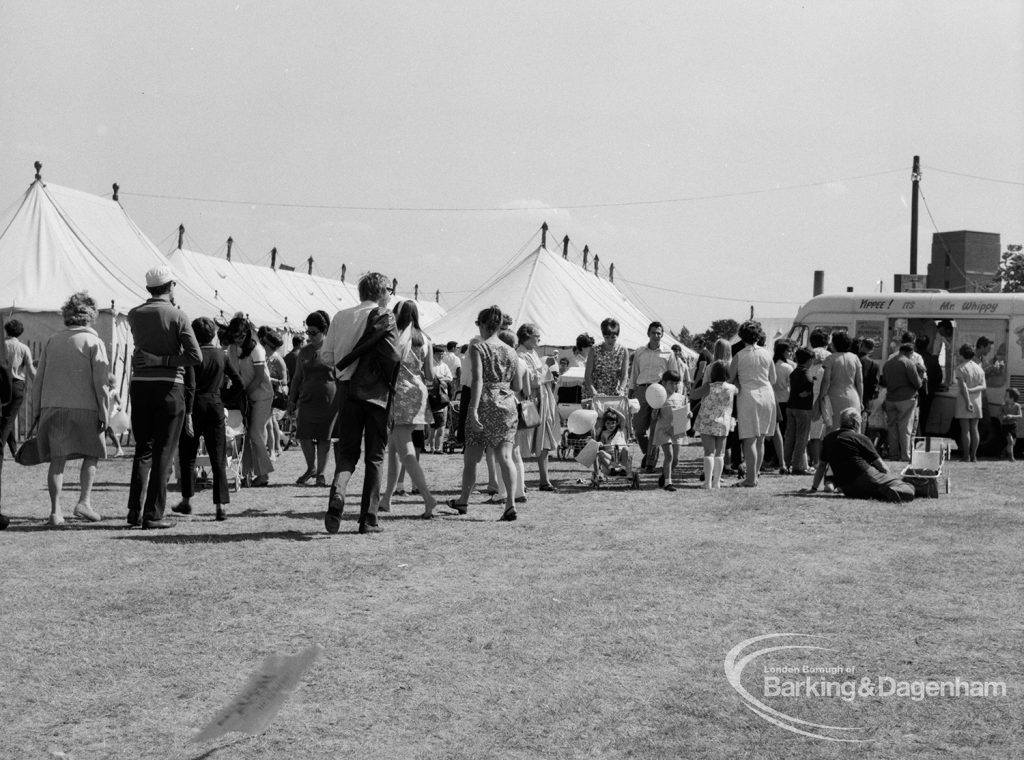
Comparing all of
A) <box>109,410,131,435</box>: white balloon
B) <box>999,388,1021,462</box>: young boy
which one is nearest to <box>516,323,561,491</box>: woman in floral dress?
<box>109,410,131,435</box>: white balloon

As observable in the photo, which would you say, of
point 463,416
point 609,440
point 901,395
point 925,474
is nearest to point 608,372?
point 609,440

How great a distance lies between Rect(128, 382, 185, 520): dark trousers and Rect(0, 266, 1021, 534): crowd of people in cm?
1

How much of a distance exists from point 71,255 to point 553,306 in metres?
11.1

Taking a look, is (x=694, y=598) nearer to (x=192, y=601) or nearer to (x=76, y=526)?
(x=192, y=601)

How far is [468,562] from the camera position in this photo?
22.9ft

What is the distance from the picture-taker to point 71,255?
17.8 metres

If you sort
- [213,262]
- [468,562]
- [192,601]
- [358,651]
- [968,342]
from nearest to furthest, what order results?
[358,651]
[192,601]
[468,562]
[968,342]
[213,262]

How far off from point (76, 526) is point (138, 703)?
444 centimetres

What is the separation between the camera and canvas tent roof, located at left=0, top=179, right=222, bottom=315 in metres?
16.8

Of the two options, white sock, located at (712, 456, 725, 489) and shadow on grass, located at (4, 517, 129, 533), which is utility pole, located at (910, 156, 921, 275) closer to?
white sock, located at (712, 456, 725, 489)

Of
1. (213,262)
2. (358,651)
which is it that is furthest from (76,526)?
(213,262)

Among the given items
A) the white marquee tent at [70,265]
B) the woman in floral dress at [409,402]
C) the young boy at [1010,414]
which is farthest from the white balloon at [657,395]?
the white marquee tent at [70,265]

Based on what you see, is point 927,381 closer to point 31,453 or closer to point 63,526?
point 63,526

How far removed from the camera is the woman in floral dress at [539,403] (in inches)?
423
